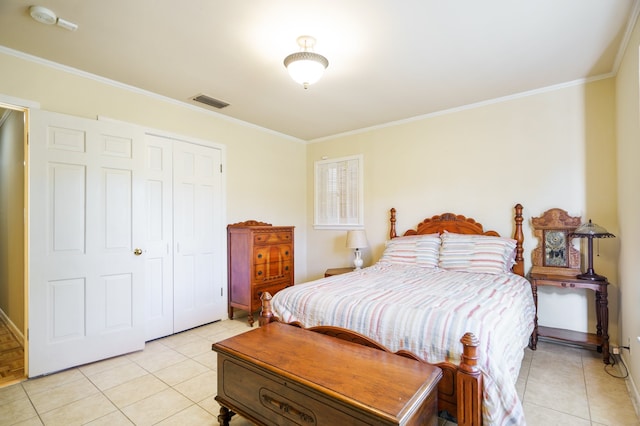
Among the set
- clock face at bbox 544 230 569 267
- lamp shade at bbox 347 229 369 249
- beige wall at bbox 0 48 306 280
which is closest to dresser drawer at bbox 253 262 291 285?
beige wall at bbox 0 48 306 280

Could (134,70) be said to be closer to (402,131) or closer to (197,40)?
(197,40)

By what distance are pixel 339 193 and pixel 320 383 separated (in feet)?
11.9

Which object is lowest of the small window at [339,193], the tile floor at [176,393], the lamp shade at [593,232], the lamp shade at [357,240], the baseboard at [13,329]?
the tile floor at [176,393]

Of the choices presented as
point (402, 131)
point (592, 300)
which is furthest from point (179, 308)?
point (592, 300)

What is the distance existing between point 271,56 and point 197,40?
567mm

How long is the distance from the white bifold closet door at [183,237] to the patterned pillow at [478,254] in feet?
8.84

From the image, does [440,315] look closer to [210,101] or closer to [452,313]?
[452,313]

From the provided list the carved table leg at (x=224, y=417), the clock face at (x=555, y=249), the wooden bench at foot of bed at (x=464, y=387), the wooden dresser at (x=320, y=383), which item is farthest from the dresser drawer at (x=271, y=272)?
the clock face at (x=555, y=249)

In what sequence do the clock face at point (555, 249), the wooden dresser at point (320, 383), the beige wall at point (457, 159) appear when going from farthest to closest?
the clock face at point (555, 249) → the beige wall at point (457, 159) → the wooden dresser at point (320, 383)

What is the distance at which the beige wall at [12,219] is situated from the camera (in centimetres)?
313

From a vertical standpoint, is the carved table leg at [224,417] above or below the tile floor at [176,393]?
above

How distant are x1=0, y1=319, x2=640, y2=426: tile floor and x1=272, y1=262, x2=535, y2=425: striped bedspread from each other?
384mm

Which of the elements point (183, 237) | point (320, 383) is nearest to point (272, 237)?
point (183, 237)

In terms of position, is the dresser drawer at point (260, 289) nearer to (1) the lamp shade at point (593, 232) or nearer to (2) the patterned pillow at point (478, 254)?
(2) the patterned pillow at point (478, 254)
